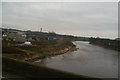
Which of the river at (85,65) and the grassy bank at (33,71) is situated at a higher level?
the grassy bank at (33,71)

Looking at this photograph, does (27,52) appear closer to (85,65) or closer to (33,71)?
(85,65)

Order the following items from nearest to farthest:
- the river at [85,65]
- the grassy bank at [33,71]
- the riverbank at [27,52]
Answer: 1. the grassy bank at [33,71]
2. the river at [85,65]
3. the riverbank at [27,52]

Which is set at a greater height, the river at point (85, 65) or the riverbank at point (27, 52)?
the riverbank at point (27, 52)

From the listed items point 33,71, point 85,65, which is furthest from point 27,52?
point 33,71

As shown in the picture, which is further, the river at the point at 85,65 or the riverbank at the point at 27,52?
the riverbank at the point at 27,52

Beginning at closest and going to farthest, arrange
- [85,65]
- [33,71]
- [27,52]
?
[33,71] < [85,65] < [27,52]

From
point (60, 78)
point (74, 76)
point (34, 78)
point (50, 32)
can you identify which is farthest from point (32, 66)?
point (50, 32)

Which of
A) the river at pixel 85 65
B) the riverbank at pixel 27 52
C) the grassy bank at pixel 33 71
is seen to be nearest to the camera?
the grassy bank at pixel 33 71

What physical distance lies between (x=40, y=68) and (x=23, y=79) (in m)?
1.37

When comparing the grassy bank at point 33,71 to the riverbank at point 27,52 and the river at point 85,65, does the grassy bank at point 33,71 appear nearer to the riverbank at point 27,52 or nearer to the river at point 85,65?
the river at point 85,65

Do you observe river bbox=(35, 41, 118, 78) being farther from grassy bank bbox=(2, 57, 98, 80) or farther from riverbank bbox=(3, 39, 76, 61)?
grassy bank bbox=(2, 57, 98, 80)

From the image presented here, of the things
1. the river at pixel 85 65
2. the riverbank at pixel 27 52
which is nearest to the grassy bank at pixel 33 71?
the river at pixel 85 65

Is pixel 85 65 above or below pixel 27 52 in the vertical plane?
below

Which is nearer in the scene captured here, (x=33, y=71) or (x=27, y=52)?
(x=33, y=71)
